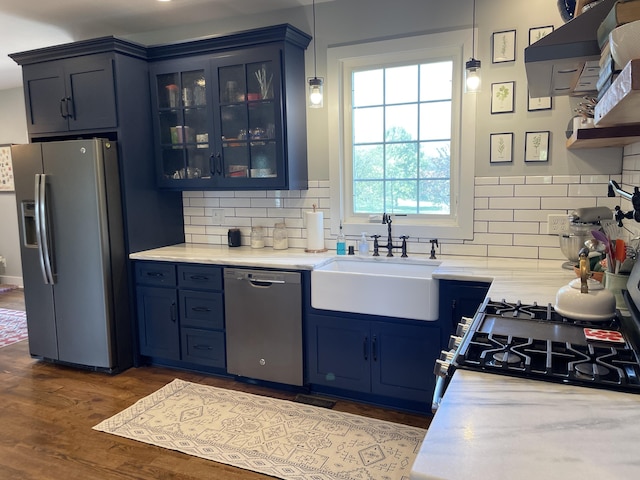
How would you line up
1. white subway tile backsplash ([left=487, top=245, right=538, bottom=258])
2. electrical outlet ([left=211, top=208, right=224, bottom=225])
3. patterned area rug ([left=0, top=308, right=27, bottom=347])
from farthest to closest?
patterned area rug ([left=0, top=308, right=27, bottom=347]) → electrical outlet ([left=211, top=208, right=224, bottom=225]) → white subway tile backsplash ([left=487, top=245, right=538, bottom=258])

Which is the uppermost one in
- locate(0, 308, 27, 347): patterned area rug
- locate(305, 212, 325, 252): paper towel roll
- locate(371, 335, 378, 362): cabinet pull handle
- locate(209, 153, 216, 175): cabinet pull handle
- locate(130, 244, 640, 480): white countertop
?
locate(209, 153, 216, 175): cabinet pull handle

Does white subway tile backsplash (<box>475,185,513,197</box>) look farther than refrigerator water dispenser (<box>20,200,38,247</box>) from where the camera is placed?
No

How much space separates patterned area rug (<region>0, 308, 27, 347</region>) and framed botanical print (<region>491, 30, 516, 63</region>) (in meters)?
4.44

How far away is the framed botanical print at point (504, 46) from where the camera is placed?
288 centimetres

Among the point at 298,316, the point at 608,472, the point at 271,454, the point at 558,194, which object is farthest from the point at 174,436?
the point at 558,194

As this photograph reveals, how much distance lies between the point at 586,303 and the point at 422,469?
98cm

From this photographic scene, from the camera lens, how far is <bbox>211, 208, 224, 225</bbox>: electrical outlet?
3896 millimetres

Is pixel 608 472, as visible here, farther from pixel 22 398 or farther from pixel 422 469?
pixel 22 398

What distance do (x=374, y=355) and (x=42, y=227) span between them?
247 centimetres

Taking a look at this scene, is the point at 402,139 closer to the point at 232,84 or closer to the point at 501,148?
the point at 501,148

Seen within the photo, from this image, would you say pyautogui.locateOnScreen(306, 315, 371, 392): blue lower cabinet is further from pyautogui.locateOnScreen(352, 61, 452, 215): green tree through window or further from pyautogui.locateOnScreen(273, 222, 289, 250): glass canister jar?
pyautogui.locateOnScreen(352, 61, 452, 215): green tree through window

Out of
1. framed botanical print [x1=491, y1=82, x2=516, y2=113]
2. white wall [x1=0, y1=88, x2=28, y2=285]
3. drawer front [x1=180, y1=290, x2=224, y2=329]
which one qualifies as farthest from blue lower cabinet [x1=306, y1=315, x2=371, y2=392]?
white wall [x1=0, y1=88, x2=28, y2=285]

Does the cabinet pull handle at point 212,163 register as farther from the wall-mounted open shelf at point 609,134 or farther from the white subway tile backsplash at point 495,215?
the wall-mounted open shelf at point 609,134

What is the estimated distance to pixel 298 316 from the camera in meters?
3.03
